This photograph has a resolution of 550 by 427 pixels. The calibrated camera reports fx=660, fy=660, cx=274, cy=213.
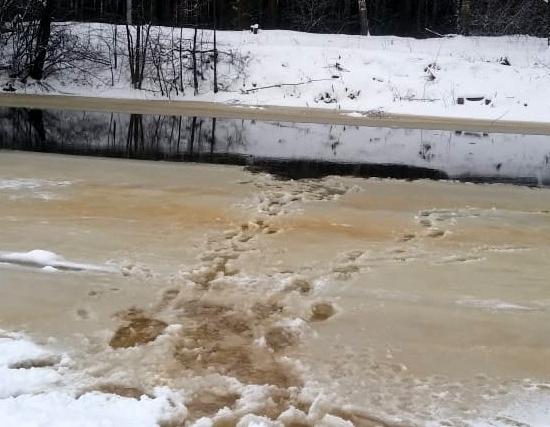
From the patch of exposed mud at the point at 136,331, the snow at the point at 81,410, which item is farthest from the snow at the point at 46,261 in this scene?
the snow at the point at 81,410

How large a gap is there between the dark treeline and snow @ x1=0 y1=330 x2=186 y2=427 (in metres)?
27.0

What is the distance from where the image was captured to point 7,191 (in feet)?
28.3

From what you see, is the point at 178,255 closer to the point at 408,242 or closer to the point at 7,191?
the point at 408,242

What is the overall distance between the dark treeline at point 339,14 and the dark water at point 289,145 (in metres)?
13.4

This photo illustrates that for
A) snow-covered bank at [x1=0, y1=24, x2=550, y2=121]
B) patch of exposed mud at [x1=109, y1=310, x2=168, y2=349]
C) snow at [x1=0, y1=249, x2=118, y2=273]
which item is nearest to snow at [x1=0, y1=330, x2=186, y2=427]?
patch of exposed mud at [x1=109, y1=310, x2=168, y2=349]

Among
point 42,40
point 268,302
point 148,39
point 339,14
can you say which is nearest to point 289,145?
point 268,302

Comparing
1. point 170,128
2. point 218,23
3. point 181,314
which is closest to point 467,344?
point 181,314

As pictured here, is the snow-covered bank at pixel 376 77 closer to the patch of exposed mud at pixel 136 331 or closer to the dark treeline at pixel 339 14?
the dark treeline at pixel 339 14

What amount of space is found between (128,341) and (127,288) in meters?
1.01

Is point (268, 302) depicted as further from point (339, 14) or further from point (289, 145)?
point (339, 14)

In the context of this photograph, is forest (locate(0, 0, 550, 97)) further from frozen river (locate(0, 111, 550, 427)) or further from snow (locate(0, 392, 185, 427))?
snow (locate(0, 392, 185, 427))

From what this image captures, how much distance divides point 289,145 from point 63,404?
11.8 meters

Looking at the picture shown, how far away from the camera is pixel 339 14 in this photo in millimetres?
38281

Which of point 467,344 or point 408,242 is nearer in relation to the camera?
point 467,344
